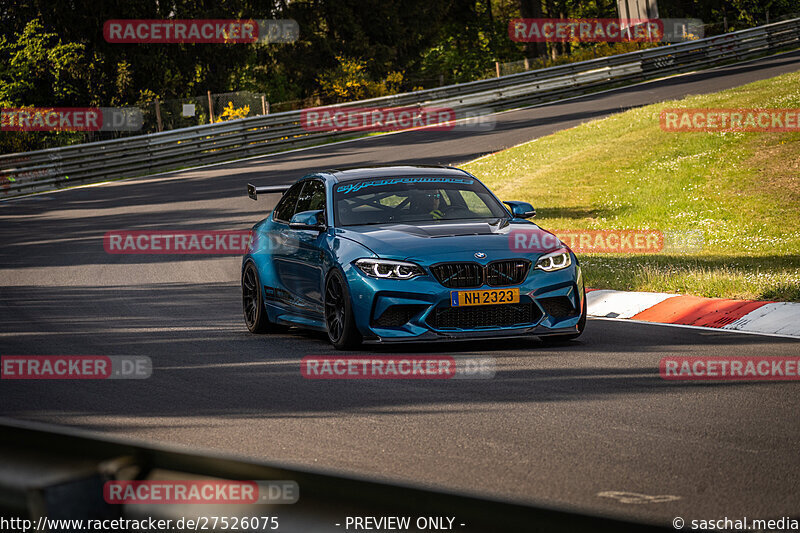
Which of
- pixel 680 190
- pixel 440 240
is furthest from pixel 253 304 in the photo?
pixel 680 190

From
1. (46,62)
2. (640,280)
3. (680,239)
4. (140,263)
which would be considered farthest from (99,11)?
(640,280)

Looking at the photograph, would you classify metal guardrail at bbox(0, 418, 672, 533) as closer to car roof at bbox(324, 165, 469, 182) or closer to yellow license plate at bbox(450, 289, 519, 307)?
yellow license plate at bbox(450, 289, 519, 307)

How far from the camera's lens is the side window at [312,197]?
435 inches

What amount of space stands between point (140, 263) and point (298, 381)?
33.7 ft

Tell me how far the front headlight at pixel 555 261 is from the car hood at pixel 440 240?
0.26 feet

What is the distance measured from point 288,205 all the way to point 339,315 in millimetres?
2533

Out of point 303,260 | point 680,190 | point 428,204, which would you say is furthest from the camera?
point 680,190

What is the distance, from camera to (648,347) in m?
9.42

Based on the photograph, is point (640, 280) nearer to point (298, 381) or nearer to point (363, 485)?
point (298, 381)

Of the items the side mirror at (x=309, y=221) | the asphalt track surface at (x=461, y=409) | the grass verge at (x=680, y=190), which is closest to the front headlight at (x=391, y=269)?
the asphalt track surface at (x=461, y=409)

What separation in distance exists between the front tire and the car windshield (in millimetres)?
867

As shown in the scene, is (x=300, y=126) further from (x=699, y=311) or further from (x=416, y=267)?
(x=416, y=267)

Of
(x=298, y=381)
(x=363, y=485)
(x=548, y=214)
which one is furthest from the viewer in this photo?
(x=548, y=214)

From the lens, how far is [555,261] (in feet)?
31.6
